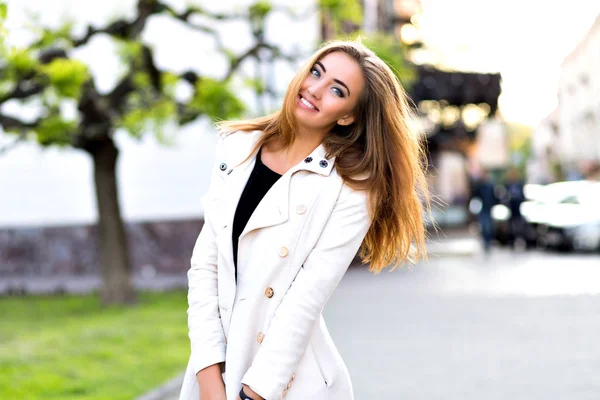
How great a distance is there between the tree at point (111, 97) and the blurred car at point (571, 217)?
10701 millimetres

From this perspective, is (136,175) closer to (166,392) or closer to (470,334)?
(470,334)

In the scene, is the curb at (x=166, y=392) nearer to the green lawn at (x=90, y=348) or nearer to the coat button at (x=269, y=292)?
the green lawn at (x=90, y=348)

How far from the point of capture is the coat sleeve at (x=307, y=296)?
2.61m

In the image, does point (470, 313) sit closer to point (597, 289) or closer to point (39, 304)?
point (597, 289)

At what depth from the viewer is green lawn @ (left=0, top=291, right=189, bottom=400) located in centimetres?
727

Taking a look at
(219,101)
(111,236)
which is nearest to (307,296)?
(219,101)

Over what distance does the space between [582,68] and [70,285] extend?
5366 cm

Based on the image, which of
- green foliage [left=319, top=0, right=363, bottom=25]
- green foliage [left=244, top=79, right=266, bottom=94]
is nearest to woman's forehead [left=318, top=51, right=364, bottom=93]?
green foliage [left=244, top=79, right=266, bottom=94]

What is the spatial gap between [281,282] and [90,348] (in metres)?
7.07

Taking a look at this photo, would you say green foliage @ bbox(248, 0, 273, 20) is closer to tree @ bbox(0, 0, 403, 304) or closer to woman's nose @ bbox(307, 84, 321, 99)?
tree @ bbox(0, 0, 403, 304)

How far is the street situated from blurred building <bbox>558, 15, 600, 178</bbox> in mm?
44845

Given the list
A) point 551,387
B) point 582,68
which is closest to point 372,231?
point 551,387

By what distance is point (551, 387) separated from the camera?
6.65 m

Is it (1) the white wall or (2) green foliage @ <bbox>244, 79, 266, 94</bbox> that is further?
(1) the white wall
